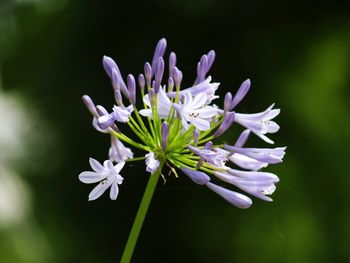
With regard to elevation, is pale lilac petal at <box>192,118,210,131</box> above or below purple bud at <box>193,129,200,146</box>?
above

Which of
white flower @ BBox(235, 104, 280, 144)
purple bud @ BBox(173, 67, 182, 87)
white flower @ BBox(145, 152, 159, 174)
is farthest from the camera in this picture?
white flower @ BBox(235, 104, 280, 144)

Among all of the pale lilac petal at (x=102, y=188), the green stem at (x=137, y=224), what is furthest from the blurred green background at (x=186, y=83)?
the green stem at (x=137, y=224)

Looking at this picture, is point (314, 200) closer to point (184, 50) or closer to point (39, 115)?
point (184, 50)

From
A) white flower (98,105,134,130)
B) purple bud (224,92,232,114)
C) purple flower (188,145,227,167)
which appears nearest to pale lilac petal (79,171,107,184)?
white flower (98,105,134,130)

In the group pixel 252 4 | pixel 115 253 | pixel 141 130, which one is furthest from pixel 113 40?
pixel 141 130

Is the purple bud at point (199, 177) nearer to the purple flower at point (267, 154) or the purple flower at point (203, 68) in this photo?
the purple flower at point (267, 154)

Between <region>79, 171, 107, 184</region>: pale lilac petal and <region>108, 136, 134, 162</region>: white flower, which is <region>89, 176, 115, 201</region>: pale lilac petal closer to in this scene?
<region>79, 171, 107, 184</region>: pale lilac petal
